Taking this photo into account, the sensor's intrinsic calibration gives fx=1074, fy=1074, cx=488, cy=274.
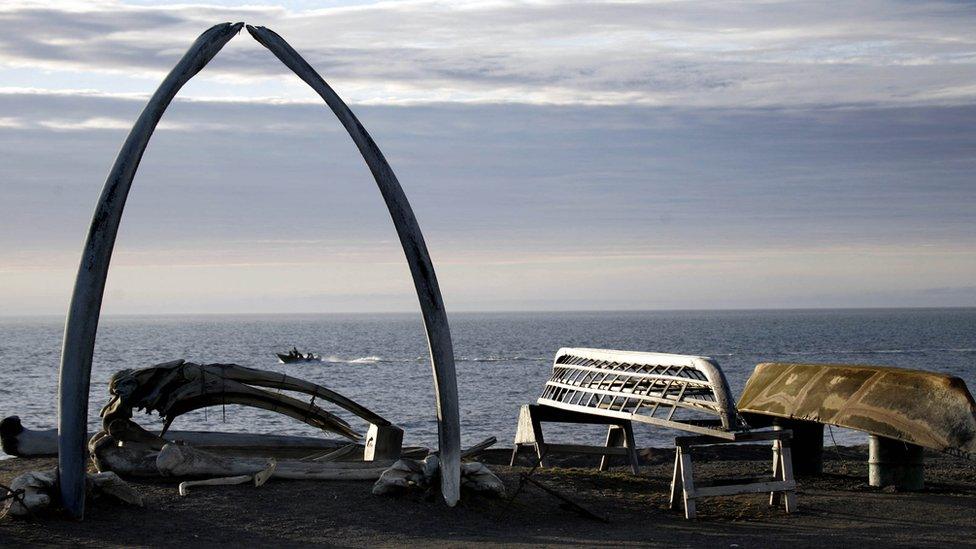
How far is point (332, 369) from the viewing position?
257 ft

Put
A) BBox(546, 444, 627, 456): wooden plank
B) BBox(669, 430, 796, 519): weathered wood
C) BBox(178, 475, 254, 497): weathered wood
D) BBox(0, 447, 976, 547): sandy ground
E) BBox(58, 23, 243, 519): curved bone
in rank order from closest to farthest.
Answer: BBox(0, 447, 976, 547): sandy ground < BBox(58, 23, 243, 519): curved bone < BBox(669, 430, 796, 519): weathered wood < BBox(178, 475, 254, 497): weathered wood < BBox(546, 444, 627, 456): wooden plank

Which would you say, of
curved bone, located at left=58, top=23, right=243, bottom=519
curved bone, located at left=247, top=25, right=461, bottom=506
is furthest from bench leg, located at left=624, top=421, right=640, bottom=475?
curved bone, located at left=58, top=23, right=243, bottom=519

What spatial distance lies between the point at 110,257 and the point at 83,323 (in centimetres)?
75

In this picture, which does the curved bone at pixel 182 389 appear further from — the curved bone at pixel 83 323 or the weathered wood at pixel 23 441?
the weathered wood at pixel 23 441

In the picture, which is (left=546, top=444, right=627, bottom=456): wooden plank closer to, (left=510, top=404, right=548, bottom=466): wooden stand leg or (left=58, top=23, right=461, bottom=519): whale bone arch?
(left=510, top=404, right=548, bottom=466): wooden stand leg

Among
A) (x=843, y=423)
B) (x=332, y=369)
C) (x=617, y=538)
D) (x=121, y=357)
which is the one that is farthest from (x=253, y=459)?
(x=121, y=357)

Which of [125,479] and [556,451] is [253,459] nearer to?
[125,479]

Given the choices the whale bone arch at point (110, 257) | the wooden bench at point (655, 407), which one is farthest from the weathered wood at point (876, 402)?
the whale bone arch at point (110, 257)

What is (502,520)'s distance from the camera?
458 inches

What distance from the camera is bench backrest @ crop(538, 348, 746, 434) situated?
12.2 m

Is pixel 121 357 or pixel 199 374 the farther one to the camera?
pixel 121 357

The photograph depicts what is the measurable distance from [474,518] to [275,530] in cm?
213

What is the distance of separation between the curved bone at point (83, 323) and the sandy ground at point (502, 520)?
0.50m

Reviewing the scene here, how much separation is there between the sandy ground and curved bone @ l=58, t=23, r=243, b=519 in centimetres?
50
